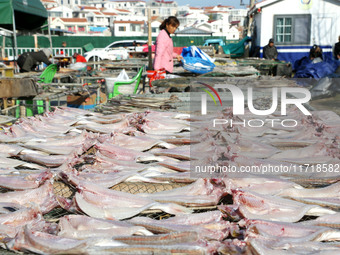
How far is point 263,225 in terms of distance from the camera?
2.37 m

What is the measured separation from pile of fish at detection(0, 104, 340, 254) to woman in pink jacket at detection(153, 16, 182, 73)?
3.99 meters

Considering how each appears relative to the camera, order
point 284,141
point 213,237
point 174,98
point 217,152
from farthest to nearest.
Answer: point 174,98 < point 284,141 < point 217,152 < point 213,237

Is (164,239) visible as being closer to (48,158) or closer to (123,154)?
(123,154)

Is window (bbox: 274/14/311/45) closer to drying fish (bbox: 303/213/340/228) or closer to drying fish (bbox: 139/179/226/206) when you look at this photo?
drying fish (bbox: 139/179/226/206)

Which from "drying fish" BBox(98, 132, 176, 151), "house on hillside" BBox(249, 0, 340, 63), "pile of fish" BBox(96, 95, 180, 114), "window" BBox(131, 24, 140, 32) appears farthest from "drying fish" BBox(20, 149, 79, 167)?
"window" BBox(131, 24, 140, 32)

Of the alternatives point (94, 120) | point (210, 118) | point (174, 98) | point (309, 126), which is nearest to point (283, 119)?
point (309, 126)

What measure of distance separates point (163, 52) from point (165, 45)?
0.20 meters

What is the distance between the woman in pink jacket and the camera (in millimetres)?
8219

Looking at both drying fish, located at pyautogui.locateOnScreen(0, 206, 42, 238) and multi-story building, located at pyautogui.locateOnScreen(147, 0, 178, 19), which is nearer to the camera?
drying fish, located at pyautogui.locateOnScreen(0, 206, 42, 238)

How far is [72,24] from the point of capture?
9562 cm

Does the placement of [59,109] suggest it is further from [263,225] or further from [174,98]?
[263,225]

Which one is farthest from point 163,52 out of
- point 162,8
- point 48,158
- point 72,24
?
point 162,8

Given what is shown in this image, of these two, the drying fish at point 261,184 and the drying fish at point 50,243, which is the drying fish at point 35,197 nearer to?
the drying fish at point 50,243

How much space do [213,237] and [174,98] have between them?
4.32 metres
